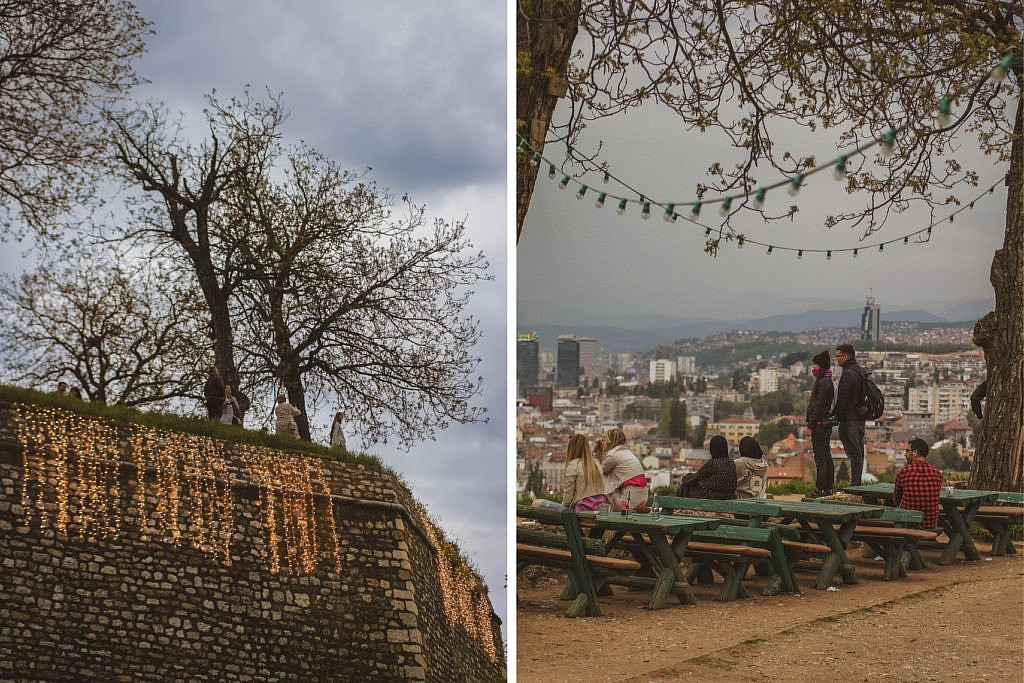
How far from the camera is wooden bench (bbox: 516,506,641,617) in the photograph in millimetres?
3625

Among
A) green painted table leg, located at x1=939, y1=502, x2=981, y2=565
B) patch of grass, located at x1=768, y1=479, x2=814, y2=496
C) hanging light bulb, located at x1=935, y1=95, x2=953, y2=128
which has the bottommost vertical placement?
green painted table leg, located at x1=939, y1=502, x2=981, y2=565

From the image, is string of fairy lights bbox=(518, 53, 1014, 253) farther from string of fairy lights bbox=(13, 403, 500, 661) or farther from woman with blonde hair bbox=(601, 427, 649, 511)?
string of fairy lights bbox=(13, 403, 500, 661)

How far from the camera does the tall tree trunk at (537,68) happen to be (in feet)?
12.2

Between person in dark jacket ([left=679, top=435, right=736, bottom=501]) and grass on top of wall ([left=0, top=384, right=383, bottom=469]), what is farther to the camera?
grass on top of wall ([left=0, top=384, right=383, bottom=469])

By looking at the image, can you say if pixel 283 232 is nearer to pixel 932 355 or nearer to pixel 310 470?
pixel 310 470

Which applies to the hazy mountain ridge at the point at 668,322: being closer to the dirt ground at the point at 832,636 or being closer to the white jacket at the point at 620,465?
the white jacket at the point at 620,465

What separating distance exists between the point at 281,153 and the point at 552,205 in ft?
4.77

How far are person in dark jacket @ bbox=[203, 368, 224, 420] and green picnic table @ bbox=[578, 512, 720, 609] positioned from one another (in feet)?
5.85

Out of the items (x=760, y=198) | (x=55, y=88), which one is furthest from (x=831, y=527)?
(x=55, y=88)

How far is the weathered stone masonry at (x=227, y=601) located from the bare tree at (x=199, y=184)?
72 centimetres

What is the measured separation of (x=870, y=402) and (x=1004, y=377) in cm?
47

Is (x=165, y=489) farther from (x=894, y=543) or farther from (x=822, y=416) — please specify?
(x=894, y=543)

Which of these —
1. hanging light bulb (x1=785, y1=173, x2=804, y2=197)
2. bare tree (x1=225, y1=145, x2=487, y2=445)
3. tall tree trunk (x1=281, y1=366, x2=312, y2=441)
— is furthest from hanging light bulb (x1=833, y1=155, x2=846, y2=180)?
tall tree trunk (x1=281, y1=366, x2=312, y2=441)

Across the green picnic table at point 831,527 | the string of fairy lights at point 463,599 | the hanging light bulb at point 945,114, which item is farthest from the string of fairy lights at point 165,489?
the hanging light bulb at point 945,114
